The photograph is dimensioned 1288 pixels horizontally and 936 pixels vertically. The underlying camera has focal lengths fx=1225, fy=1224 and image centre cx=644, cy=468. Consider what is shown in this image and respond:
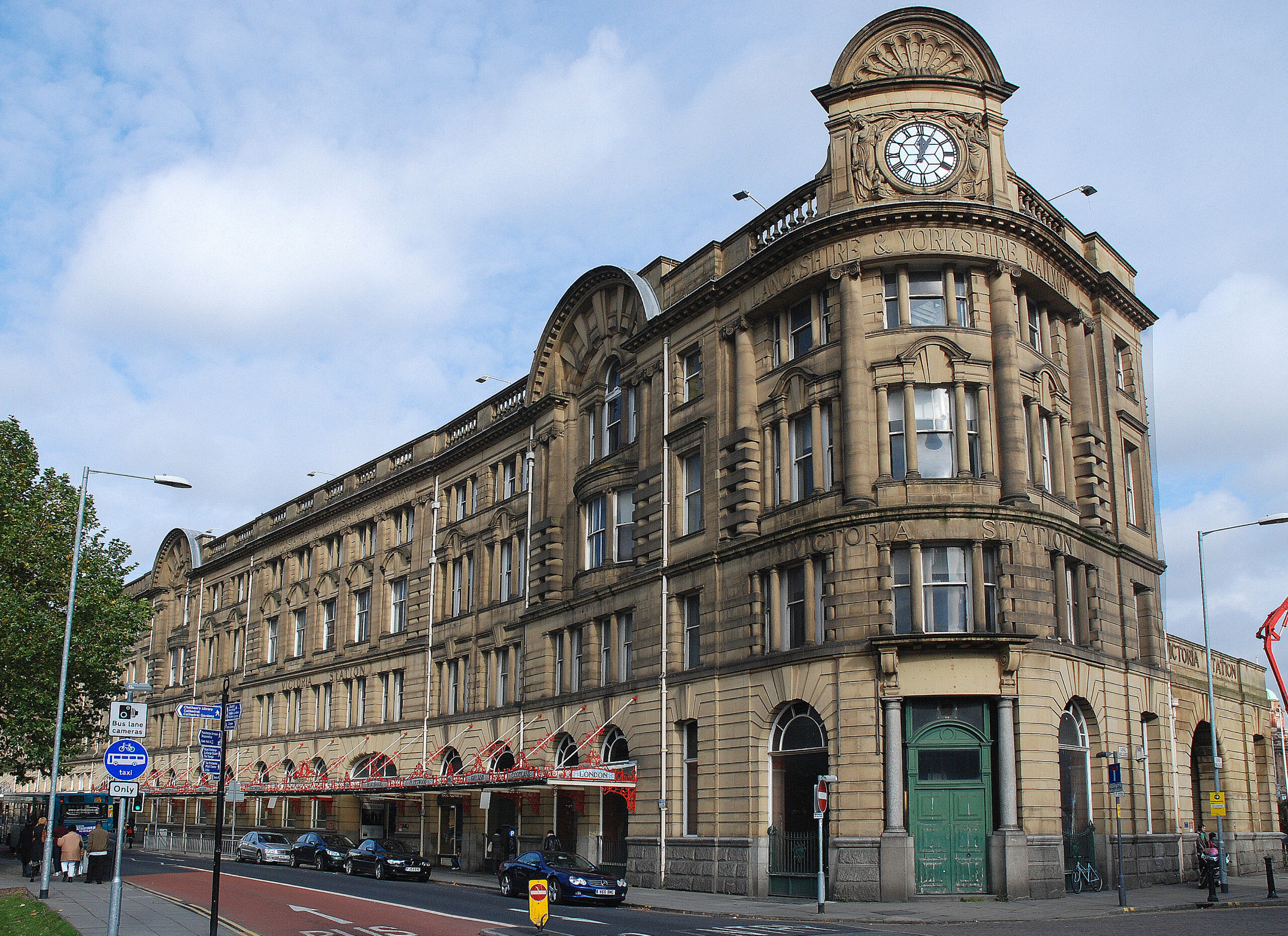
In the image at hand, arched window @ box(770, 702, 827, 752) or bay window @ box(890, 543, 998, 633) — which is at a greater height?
bay window @ box(890, 543, 998, 633)

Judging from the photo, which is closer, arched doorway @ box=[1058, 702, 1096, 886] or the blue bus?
arched doorway @ box=[1058, 702, 1096, 886]

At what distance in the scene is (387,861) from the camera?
42719 millimetres

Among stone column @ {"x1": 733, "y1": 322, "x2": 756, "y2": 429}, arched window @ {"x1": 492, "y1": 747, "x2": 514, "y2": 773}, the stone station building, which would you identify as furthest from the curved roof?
arched window @ {"x1": 492, "y1": 747, "x2": 514, "y2": 773}

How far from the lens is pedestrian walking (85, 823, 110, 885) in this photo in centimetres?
3572

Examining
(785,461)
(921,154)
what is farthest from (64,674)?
(921,154)

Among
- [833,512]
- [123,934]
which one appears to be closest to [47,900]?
[123,934]

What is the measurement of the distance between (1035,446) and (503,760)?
25.7 m

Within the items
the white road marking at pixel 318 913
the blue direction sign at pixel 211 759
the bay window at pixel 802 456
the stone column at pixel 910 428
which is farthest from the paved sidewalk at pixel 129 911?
the stone column at pixel 910 428

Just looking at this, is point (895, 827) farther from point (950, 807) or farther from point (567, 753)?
point (567, 753)

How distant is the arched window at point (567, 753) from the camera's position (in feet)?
143

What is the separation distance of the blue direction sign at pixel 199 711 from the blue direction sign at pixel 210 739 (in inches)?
39.7

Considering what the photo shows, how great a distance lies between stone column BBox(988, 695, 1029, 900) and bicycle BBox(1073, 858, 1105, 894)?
3.11 meters

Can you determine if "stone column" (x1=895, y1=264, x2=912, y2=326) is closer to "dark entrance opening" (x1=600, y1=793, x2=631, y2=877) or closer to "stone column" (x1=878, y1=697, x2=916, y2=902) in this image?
"stone column" (x1=878, y1=697, x2=916, y2=902)

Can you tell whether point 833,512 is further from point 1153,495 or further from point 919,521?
point 1153,495
